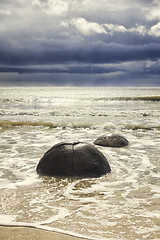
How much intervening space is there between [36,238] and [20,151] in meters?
4.60

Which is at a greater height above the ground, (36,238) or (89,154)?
(89,154)

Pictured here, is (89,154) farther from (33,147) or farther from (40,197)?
(33,147)

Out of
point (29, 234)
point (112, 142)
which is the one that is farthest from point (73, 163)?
point (112, 142)

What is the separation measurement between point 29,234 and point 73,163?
2.18 meters

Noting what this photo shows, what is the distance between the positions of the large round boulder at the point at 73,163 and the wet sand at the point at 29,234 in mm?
1972

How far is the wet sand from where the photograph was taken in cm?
260

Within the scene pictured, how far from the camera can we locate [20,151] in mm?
7023

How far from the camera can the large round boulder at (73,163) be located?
476 cm

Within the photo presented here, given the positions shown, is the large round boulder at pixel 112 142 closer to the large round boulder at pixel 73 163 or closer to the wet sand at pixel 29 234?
the large round boulder at pixel 73 163

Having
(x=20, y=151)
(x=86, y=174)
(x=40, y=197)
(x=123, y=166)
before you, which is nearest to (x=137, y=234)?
(x=40, y=197)

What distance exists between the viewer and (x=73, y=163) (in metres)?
4.78

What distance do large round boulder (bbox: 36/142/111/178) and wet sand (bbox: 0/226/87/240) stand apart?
1972 mm

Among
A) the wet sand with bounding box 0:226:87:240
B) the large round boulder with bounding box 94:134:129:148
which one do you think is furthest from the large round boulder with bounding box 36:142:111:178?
the large round boulder with bounding box 94:134:129:148

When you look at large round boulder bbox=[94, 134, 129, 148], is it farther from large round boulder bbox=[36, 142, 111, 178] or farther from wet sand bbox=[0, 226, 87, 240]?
wet sand bbox=[0, 226, 87, 240]
